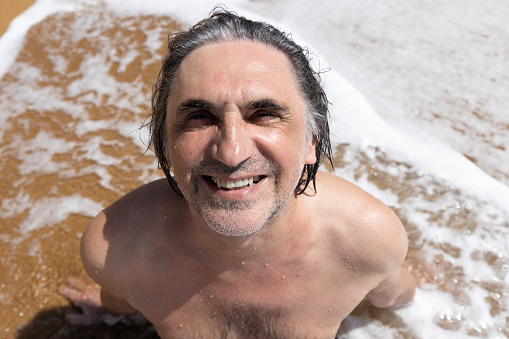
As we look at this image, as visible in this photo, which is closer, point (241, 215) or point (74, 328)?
point (241, 215)

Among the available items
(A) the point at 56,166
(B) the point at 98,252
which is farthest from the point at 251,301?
(A) the point at 56,166

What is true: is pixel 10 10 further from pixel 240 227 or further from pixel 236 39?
pixel 240 227

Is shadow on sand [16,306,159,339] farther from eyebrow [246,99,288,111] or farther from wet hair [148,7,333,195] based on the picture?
eyebrow [246,99,288,111]

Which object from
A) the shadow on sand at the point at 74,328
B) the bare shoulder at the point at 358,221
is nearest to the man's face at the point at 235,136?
the bare shoulder at the point at 358,221

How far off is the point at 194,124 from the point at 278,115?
267 millimetres

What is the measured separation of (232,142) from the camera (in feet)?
4.90

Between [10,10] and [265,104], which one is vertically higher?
[265,104]

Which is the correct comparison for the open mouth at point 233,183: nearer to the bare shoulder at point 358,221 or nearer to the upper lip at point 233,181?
the upper lip at point 233,181

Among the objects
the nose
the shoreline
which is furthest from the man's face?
the shoreline

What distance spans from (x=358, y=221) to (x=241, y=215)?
23.4 inches

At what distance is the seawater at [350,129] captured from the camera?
2.87m

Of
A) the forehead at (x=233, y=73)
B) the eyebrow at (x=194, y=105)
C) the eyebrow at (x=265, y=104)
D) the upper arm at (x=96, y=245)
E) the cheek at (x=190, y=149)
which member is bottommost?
the upper arm at (x=96, y=245)

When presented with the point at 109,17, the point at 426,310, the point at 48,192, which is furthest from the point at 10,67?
the point at 426,310

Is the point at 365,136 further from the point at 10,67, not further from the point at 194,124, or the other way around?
the point at 10,67
